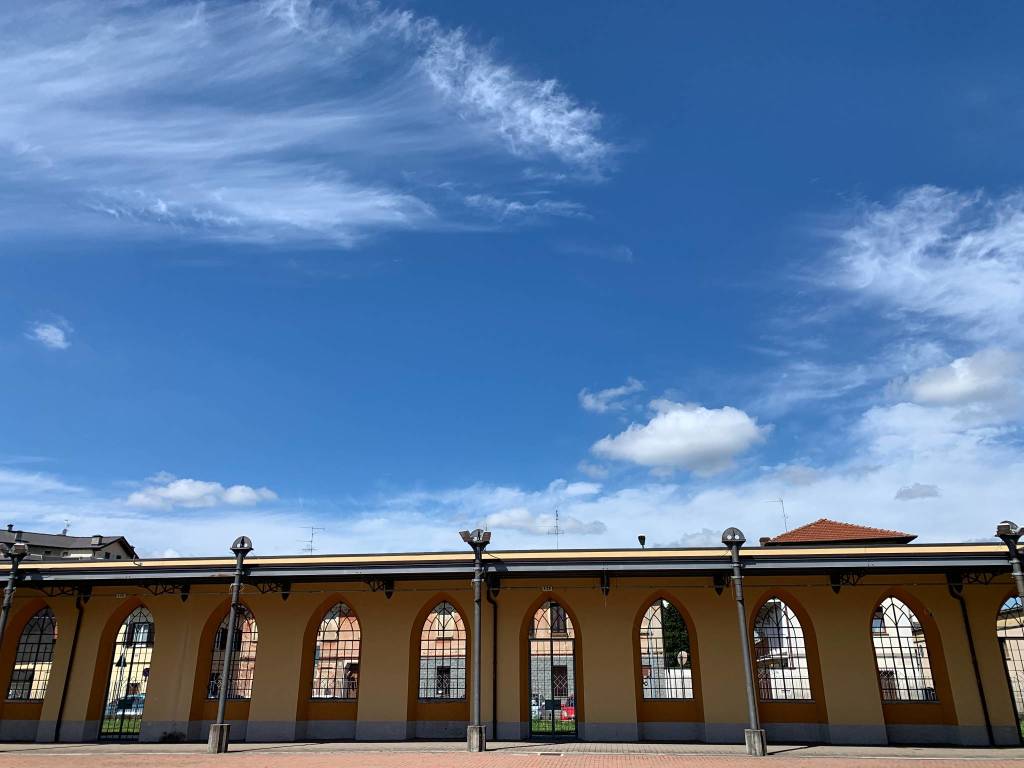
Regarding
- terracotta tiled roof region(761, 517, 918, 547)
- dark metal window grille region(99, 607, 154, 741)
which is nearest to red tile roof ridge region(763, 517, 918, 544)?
terracotta tiled roof region(761, 517, 918, 547)

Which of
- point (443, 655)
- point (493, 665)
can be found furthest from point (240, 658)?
point (493, 665)

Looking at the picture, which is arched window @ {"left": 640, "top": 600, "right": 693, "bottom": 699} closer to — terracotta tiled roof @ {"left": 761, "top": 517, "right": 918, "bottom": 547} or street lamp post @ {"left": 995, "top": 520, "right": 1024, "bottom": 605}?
street lamp post @ {"left": 995, "top": 520, "right": 1024, "bottom": 605}

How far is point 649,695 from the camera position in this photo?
19.2m

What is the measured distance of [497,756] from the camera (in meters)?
15.8

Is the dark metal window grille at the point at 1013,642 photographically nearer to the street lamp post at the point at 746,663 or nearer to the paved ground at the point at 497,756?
the paved ground at the point at 497,756

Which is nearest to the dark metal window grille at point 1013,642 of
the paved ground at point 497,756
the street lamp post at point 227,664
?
the paved ground at point 497,756

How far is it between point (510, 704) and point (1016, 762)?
38.4 ft

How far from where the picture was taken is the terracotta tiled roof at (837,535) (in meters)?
33.5

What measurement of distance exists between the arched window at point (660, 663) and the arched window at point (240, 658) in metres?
11.6

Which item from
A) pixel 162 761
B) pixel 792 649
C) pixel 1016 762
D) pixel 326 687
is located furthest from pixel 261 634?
pixel 1016 762

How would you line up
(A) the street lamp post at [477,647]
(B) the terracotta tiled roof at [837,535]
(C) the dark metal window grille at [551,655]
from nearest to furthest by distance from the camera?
(A) the street lamp post at [477,647] < (C) the dark metal window grille at [551,655] < (B) the terracotta tiled roof at [837,535]

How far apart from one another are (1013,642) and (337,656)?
19101 mm

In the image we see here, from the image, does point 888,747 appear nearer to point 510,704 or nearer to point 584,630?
point 584,630

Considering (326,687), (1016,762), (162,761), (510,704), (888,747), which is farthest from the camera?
(326,687)
